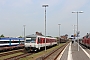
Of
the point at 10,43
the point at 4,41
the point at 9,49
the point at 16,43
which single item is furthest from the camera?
the point at 16,43

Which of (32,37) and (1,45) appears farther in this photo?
(1,45)

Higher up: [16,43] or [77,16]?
[77,16]

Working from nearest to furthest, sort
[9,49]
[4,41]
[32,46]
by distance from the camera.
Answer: [32,46] < [9,49] < [4,41]

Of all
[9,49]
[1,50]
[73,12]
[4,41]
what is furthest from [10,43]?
[73,12]

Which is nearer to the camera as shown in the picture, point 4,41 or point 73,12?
point 4,41

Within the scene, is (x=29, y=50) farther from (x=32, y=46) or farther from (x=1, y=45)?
(x=1, y=45)

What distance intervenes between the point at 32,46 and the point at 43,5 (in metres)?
10.8

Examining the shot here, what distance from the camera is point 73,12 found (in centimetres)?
4772

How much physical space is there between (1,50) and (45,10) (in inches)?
482

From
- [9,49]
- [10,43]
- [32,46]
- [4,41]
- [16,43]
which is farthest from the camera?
[16,43]

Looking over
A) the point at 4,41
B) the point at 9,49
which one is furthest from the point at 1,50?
the point at 4,41

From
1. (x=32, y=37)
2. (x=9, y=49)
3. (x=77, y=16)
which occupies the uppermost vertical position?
(x=77, y=16)

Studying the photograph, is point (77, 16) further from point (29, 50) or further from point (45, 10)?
point (29, 50)

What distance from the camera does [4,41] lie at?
140 feet
